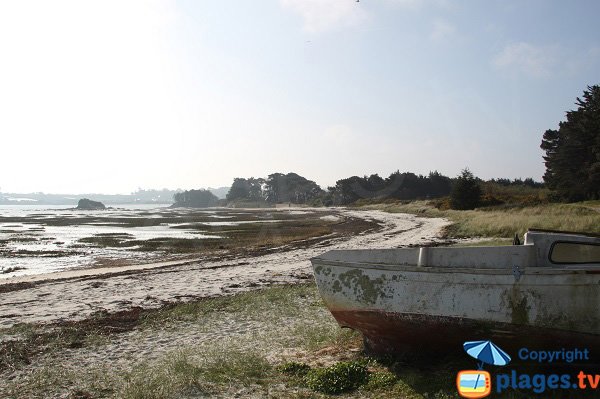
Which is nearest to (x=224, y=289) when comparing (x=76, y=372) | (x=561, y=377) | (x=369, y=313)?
(x=76, y=372)

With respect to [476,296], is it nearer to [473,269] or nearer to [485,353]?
[473,269]

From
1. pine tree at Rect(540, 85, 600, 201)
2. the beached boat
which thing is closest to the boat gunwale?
the beached boat

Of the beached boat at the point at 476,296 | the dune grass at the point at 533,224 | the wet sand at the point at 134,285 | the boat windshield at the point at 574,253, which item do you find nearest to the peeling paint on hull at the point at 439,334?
the beached boat at the point at 476,296

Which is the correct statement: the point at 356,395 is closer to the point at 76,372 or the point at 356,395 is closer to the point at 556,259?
the point at 556,259

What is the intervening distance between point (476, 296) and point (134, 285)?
1342cm

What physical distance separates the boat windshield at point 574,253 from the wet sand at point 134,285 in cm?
1000

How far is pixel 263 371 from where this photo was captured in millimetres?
6988

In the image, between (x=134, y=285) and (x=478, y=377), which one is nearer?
(x=478, y=377)

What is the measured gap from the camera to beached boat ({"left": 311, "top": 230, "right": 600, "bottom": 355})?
18.4 feet

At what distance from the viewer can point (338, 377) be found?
636cm

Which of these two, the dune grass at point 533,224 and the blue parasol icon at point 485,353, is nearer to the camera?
the blue parasol icon at point 485,353

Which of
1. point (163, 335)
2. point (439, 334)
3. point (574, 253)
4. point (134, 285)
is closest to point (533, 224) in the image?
point (574, 253)

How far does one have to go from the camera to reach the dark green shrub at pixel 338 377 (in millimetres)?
6141

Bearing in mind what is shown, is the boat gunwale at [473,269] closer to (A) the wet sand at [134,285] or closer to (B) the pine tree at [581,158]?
(A) the wet sand at [134,285]
